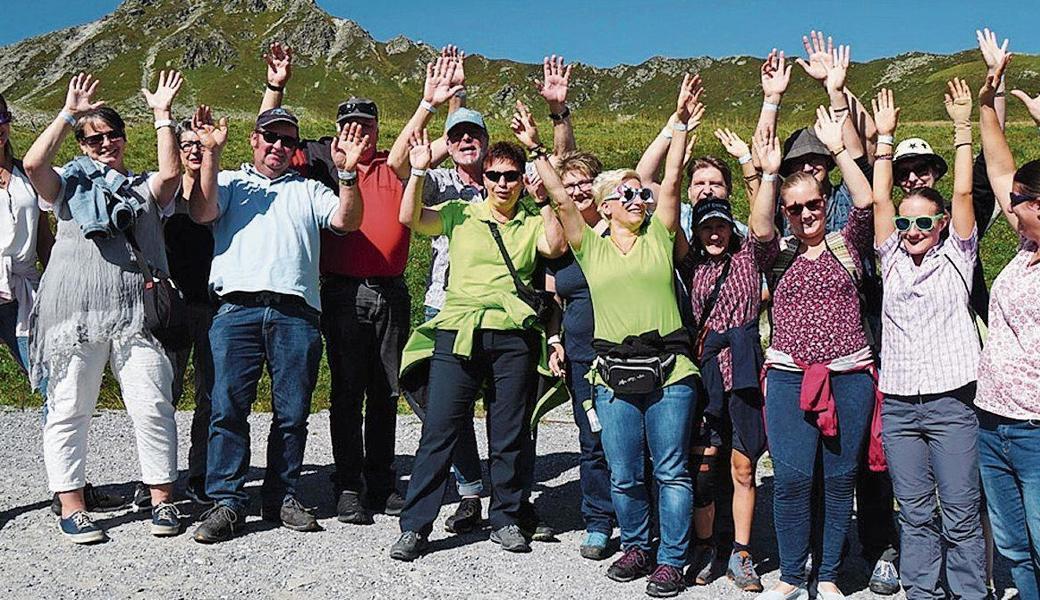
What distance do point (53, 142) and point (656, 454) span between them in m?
4.01

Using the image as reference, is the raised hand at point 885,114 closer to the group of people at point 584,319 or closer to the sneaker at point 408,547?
the group of people at point 584,319

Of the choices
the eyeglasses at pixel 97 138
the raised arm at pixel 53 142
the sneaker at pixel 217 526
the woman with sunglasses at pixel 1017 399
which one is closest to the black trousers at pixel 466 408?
the sneaker at pixel 217 526

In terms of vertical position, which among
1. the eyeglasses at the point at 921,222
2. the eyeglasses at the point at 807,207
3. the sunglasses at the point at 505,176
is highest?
the sunglasses at the point at 505,176

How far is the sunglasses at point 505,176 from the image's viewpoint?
621cm

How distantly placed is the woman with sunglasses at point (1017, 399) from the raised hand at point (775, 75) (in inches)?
60.6

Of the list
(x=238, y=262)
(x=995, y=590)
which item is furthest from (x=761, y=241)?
(x=238, y=262)

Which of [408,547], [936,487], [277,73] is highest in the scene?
[277,73]

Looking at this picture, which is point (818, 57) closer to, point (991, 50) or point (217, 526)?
point (991, 50)

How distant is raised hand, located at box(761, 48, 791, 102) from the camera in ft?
19.8

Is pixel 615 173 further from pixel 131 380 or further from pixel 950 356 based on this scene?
pixel 131 380

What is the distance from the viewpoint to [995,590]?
18.8 ft

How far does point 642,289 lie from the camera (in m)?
5.68

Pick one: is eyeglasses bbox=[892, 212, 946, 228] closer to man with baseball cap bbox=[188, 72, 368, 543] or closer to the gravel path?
the gravel path

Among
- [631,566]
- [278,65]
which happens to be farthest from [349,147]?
[631,566]
